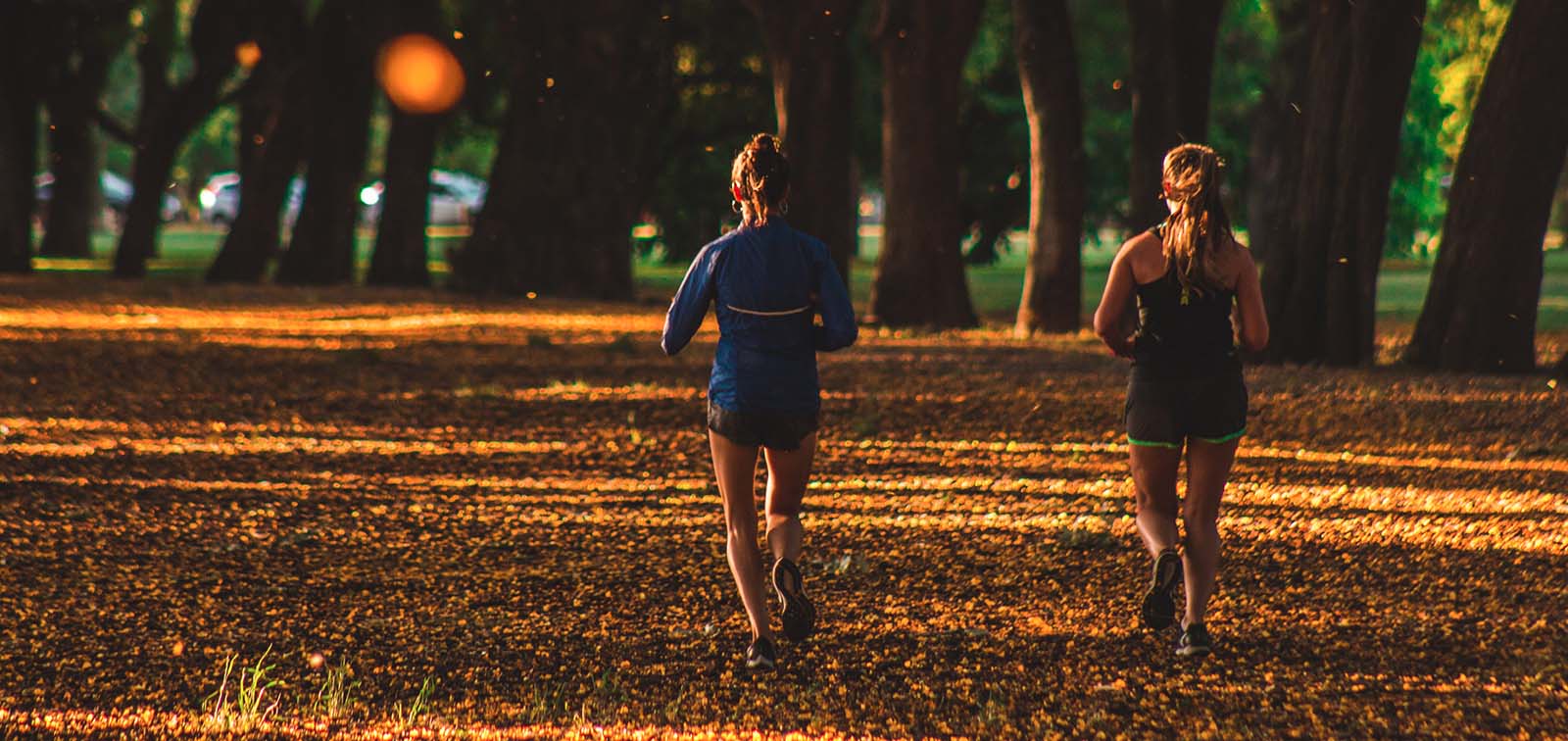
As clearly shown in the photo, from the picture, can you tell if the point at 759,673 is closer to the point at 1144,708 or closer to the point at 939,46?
the point at 1144,708

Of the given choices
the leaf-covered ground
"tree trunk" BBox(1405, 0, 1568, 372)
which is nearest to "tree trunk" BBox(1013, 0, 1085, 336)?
the leaf-covered ground

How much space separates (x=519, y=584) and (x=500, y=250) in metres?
19.0

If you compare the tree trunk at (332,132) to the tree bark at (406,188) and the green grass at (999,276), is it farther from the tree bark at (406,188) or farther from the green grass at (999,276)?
the green grass at (999,276)

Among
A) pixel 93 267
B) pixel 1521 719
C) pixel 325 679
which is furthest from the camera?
pixel 93 267

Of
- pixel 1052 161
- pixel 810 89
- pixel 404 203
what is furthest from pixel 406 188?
pixel 1052 161

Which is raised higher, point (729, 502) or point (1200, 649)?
point (729, 502)

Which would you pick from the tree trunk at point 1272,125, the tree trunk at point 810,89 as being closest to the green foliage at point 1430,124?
the tree trunk at point 1272,125

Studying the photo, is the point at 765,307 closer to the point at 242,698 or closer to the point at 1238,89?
the point at 242,698

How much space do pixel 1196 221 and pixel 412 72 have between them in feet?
81.8

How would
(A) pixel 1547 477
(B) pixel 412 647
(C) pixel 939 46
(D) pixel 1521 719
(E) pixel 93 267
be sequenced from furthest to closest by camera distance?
(E) pixel 93 267, (C) pixel 939 46, (A) pixel 1547 477, (B) pixel 412 647, (D) pixel 1521 719

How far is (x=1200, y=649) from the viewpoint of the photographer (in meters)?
6.49

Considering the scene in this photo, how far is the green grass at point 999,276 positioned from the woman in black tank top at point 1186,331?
18.9 meters

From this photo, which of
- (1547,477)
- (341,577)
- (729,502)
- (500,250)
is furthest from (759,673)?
(500,250)

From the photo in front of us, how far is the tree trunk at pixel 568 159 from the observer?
84.5 ft
